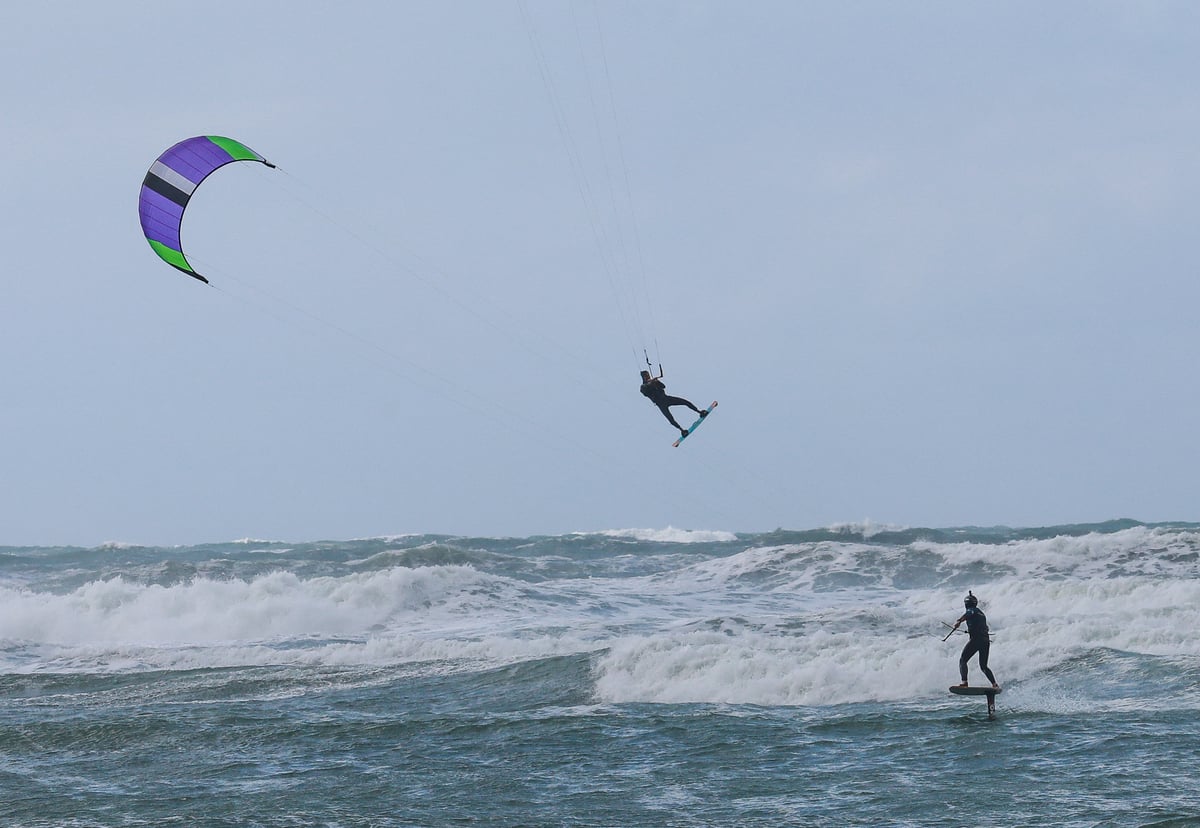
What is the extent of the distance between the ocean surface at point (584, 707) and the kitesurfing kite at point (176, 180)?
6708 mm

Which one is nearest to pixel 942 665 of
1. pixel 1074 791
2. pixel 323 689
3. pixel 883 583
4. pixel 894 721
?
pixel 894 721

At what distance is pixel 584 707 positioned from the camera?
14477 mm

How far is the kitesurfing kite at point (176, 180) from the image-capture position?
17453 millimetres

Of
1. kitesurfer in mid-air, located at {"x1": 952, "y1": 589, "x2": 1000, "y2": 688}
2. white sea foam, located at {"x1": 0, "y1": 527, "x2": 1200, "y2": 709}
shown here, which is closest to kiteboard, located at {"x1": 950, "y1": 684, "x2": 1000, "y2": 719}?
kitesurfer in mid-air, located at {"x1": 952, "y1": 589, "x2": 1000, "y2": 688}

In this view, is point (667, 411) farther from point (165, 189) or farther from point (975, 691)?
point (165, 189)

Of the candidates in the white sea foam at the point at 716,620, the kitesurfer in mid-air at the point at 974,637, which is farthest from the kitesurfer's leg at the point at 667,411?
the kitesurfer in mid-air at the point at 974,637

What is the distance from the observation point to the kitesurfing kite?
17453 millimetres

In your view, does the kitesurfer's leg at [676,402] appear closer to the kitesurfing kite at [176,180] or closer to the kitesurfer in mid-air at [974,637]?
the kitesurfer in mid-air at [974,637]

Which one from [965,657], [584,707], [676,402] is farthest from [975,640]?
[676,402]

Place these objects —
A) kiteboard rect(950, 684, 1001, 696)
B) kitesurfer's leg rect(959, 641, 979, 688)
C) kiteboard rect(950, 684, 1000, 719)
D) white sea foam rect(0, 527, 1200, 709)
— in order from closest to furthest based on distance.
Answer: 1. kiteboard rect(950, 684, 1000, 719)
2. kiteboard rect(950, 684, 1001, 696)
3. kitesurfer's leg rect(959, 641, 979, 688)
4. white sea foam rect(0, 527, 1200, 709)

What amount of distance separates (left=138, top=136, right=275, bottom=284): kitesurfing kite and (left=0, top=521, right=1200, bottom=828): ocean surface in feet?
22.0

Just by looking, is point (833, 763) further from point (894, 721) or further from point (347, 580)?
point (347, 580)

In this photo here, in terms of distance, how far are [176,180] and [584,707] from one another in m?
10.1

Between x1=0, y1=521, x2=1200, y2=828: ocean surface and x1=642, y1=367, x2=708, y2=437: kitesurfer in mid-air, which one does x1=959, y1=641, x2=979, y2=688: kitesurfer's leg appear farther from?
x1=642, y1=367, x2=708, y2=437: kitesurfer in mid-air
